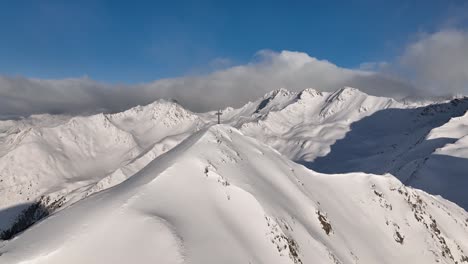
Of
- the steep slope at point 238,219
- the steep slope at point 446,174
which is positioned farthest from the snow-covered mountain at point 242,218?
the steep slope at point 446,174

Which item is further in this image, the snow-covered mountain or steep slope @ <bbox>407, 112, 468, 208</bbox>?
steep slope @ <bbox>407, 112, 468, 208</bbox>

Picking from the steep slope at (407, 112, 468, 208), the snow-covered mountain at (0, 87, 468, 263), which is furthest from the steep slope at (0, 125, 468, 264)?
the steep slope at (407, 112, 468, 208)

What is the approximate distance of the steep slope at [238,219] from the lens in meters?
23.3

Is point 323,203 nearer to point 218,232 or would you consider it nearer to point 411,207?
point 411,207

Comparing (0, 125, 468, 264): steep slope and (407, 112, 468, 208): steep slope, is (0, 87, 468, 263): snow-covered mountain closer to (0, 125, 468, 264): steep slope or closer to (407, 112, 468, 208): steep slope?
(0, 125, 468, 264): steep slope

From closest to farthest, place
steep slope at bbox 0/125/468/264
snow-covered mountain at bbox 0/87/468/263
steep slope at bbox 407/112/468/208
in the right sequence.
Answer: steep slope at bbox 0/125/468/264 → snow-covered mountain at bbox 0/87/468/263 → steep slope at bbox 407/112/468/208

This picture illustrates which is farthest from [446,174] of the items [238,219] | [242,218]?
[238,219]

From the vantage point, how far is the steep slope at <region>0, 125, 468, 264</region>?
76.6ft

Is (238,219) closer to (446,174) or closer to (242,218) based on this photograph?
(242,218)

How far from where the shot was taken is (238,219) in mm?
30531

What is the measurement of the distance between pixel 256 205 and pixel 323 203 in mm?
19401

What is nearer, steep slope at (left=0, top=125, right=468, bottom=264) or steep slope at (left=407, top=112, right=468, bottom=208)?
steep slope at (left=0, top=125, right=468, bottom=264)

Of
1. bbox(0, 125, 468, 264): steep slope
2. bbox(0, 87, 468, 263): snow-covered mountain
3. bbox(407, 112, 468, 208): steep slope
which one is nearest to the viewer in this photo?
bbox(0, 125, 468, 264): steep slope

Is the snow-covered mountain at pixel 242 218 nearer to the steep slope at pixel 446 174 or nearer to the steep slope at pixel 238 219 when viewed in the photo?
the steep slope at pixel 238 219
